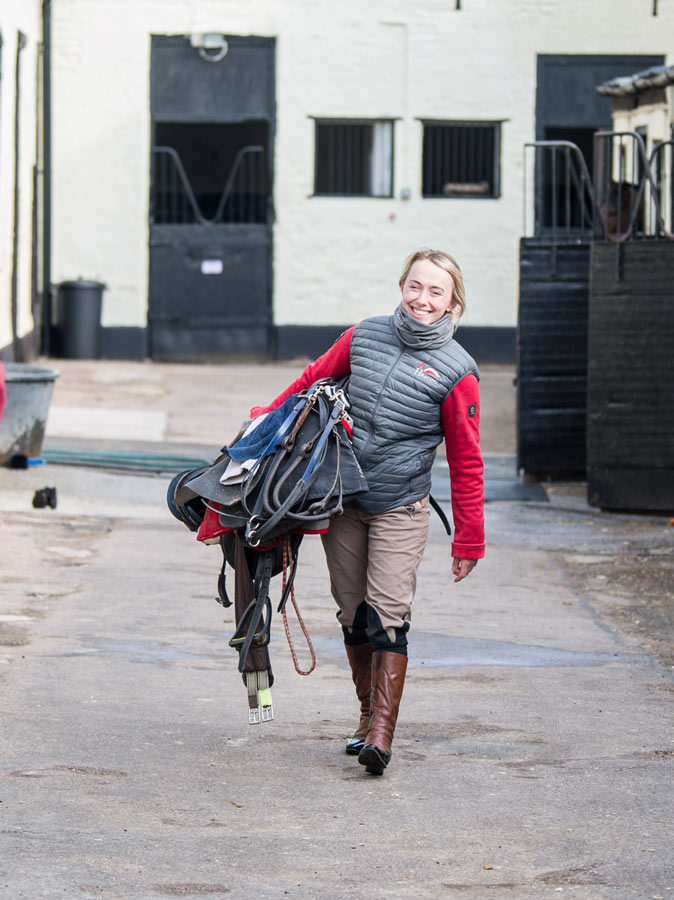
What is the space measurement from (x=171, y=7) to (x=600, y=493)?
12977 millimetres

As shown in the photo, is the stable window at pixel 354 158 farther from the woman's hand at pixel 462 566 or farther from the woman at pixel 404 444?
the woman's hand at pixel 462 566

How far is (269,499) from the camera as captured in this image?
4.88 meters

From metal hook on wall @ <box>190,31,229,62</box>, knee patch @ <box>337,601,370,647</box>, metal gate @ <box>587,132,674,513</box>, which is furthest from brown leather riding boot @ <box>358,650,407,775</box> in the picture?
metal hook on wall @ <box>190,31,229,62</box>

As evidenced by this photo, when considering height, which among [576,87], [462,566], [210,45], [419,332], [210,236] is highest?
[210,45]

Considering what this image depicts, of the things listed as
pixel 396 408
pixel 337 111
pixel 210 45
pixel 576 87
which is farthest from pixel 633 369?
pixel 210 45

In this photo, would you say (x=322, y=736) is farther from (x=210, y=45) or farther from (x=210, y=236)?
(x=210, y=45)

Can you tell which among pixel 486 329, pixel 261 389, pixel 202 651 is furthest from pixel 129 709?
pixel 486 329

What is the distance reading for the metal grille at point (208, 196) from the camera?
2222 cm

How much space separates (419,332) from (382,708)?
4.05 feet

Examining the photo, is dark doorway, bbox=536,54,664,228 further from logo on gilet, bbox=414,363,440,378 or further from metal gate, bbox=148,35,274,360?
logo on gilet, bbox=414,363,440,378

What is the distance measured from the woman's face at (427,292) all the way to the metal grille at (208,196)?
16849mm

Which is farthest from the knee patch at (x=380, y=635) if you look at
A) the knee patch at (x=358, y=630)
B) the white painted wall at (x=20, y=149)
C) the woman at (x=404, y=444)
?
the white painted wall at (x=20, y=149)

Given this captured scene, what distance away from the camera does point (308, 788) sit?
16.2ft

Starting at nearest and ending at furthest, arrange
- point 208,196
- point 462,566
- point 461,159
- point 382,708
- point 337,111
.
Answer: point 382,708 < point 462,566 < point 337,111 < point 461,159 < point 208,196
